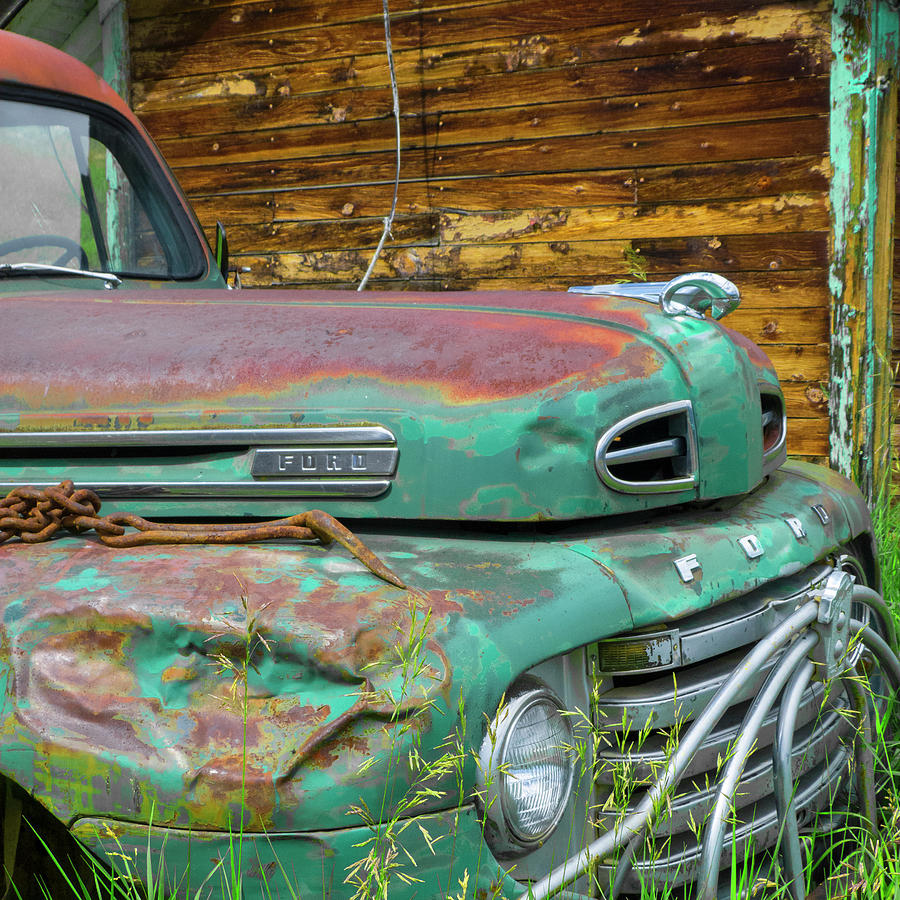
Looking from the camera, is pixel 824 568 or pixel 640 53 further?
pixel 640 53

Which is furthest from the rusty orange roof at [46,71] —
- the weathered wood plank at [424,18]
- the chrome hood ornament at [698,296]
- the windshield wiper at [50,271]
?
the weathered wood plank at [424,18]

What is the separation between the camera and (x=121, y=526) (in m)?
1.53

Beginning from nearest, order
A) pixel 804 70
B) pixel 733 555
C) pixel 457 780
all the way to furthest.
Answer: pixel 457 780
pixel 733 555
pixel 804 70

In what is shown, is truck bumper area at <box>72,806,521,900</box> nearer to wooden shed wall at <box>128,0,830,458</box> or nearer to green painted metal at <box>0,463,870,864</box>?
green painted metal at <box>0,463,870,864</box>

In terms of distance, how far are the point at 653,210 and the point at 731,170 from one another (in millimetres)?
408

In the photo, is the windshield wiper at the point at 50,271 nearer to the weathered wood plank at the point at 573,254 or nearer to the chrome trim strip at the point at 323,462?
the chrome trim strip at the point at 323,462

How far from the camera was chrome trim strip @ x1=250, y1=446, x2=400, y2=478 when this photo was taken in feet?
5.09

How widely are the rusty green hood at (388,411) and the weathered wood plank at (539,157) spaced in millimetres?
3271

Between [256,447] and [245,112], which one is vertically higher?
[245,112]

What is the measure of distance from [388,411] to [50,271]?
1.17m

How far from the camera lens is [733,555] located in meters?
1.60

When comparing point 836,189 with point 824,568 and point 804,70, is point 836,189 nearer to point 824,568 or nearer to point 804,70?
point 804,70

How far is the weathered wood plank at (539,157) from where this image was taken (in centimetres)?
473

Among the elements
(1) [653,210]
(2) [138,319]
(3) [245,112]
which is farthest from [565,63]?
(2) [138,319]
